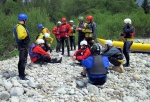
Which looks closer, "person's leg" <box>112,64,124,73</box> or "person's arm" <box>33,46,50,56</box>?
"person's arm" <box>33,46,50,56</box>

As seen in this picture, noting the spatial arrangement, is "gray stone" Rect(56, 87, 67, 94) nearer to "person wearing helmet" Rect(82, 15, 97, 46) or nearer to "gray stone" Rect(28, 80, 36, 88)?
"gray stone" Rect(28, 80, 36, 88)

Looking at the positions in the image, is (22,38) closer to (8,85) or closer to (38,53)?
(8,85)

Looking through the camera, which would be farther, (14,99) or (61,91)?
(61,91)

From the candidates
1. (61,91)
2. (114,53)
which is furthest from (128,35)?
(61,91)

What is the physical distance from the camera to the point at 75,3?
144 ft

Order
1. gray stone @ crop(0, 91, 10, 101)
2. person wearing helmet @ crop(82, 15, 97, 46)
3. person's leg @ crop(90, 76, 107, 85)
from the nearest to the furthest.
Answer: gray stone @ crop(0, 91, 10, 101) < person's leg @ crop(90, 76, 107, 85) < person wearing helmet @ crop(82, 15, 97, 46)

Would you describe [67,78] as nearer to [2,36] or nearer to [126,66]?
[126,66]

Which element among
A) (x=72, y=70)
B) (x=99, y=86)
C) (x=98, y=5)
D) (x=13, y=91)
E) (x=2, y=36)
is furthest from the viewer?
(x=98, y=5)

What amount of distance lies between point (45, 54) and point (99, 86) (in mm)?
2608

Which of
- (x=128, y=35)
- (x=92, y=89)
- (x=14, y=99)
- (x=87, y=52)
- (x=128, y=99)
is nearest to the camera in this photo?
(x=14, y=99)

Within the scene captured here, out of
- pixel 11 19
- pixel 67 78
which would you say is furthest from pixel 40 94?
pixel 11 19

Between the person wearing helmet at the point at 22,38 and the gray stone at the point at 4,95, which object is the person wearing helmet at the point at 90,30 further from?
the gray stone at the point at 4,95

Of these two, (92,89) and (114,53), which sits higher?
(114,53)

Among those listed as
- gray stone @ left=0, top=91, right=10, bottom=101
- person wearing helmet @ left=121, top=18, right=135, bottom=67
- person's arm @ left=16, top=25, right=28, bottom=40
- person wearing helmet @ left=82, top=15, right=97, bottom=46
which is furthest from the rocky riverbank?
person wearing helmet @ left=82, top=15, right=97, bottom=46
